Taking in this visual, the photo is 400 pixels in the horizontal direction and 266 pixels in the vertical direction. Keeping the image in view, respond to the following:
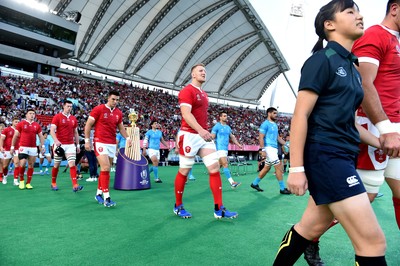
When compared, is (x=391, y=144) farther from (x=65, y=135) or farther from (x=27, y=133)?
(x=27, y=133)

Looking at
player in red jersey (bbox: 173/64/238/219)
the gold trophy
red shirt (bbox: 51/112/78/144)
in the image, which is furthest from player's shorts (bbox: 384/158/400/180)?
red shirt (bbox: 51/112/78/144)

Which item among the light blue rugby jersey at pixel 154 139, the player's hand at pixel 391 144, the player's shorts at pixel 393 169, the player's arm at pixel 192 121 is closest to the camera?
the player's hand at pixel 391 144

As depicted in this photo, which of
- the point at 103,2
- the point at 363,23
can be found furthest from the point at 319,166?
the point at 103,2

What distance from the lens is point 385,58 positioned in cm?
224

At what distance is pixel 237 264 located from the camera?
8.46 ft

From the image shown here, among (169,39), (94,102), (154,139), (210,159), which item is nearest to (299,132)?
(210,159)

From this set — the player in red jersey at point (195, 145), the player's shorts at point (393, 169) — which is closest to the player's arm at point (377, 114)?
the player's shorts at point (393, 169)

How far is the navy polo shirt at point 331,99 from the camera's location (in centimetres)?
160

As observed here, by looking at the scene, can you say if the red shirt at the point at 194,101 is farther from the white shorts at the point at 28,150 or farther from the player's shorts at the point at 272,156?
the white shorts at the point at 28,150

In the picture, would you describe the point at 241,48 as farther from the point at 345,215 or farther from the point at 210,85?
the point at 345,215

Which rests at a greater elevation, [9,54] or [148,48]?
[148,48]

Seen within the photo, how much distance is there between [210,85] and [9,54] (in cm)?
2929

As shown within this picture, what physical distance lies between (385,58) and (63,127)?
23.5ft

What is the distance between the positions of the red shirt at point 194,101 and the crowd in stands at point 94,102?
15.9 metres
